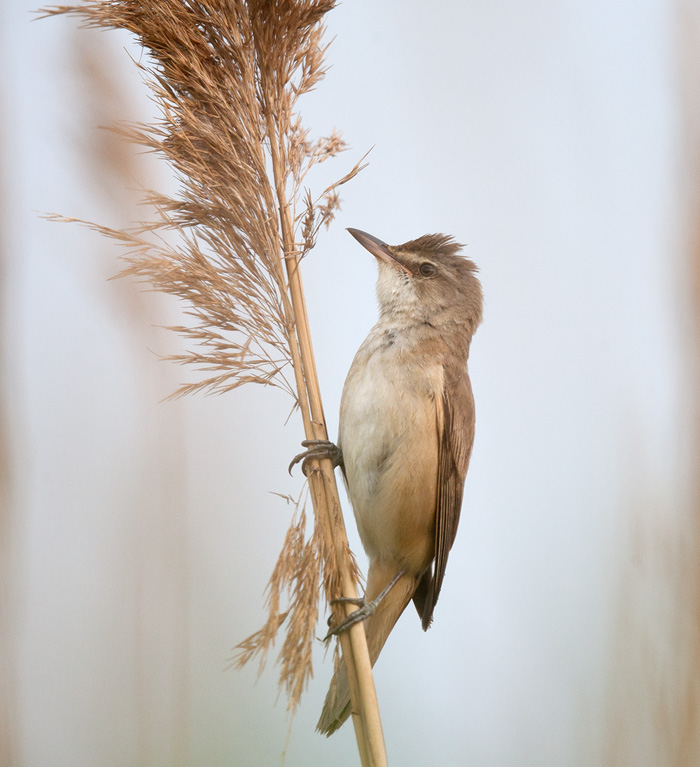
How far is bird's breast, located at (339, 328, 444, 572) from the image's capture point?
5.44 feet

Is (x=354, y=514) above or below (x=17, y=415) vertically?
below

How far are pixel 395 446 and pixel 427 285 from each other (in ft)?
1.70

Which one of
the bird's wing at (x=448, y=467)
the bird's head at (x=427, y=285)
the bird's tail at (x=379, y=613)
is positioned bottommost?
the bird's tail at (x=379, y=613)

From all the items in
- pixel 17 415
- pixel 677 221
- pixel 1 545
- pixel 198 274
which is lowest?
pixel 1 545

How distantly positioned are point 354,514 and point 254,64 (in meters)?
1.15

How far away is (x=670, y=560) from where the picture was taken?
1372 mm

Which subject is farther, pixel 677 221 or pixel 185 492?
pixel 185 492

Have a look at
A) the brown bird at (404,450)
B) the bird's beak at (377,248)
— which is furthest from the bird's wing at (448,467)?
the bird's beak at (377,248)

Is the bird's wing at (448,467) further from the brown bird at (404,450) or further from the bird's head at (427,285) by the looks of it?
the bird's head at (427,285)

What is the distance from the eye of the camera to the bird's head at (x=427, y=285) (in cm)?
185

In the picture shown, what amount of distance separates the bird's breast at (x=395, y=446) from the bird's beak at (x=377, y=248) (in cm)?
26

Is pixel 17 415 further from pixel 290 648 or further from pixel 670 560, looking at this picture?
pixel 670 560

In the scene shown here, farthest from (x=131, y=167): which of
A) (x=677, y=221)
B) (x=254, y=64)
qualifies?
(x=677, y=221)

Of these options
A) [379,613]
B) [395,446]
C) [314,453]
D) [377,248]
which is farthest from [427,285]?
[379,613]
